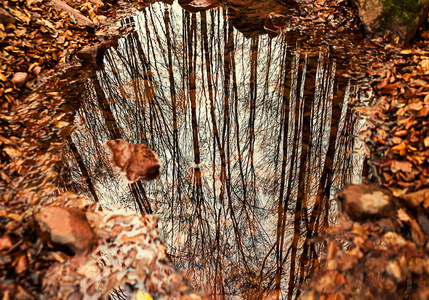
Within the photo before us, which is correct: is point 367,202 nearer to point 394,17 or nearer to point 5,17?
point 394,17

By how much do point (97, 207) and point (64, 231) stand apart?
1.57 ft

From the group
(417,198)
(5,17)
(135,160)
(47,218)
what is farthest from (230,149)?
(5,17)

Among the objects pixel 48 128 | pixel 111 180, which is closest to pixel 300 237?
pixel 111 180

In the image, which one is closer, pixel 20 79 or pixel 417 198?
pixel 417 198

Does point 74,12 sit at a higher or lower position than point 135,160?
higher

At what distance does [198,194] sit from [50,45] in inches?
142

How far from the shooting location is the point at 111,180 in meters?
2.87

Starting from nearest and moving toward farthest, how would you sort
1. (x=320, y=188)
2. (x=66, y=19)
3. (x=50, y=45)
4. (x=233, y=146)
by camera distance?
(x=320, y=188), (x=233, y=146), (x=50, y=45), (x=66, y=19)

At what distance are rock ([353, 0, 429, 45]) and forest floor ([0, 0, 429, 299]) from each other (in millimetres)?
230

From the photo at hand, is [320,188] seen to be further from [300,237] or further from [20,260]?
[20,260]

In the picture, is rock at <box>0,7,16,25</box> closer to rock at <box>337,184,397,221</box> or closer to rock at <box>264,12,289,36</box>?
rock at <box>264,12,289,36</box>

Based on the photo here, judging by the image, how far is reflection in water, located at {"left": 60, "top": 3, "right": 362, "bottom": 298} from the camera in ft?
7.63

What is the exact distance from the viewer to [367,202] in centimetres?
223

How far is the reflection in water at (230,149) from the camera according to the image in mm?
2324
